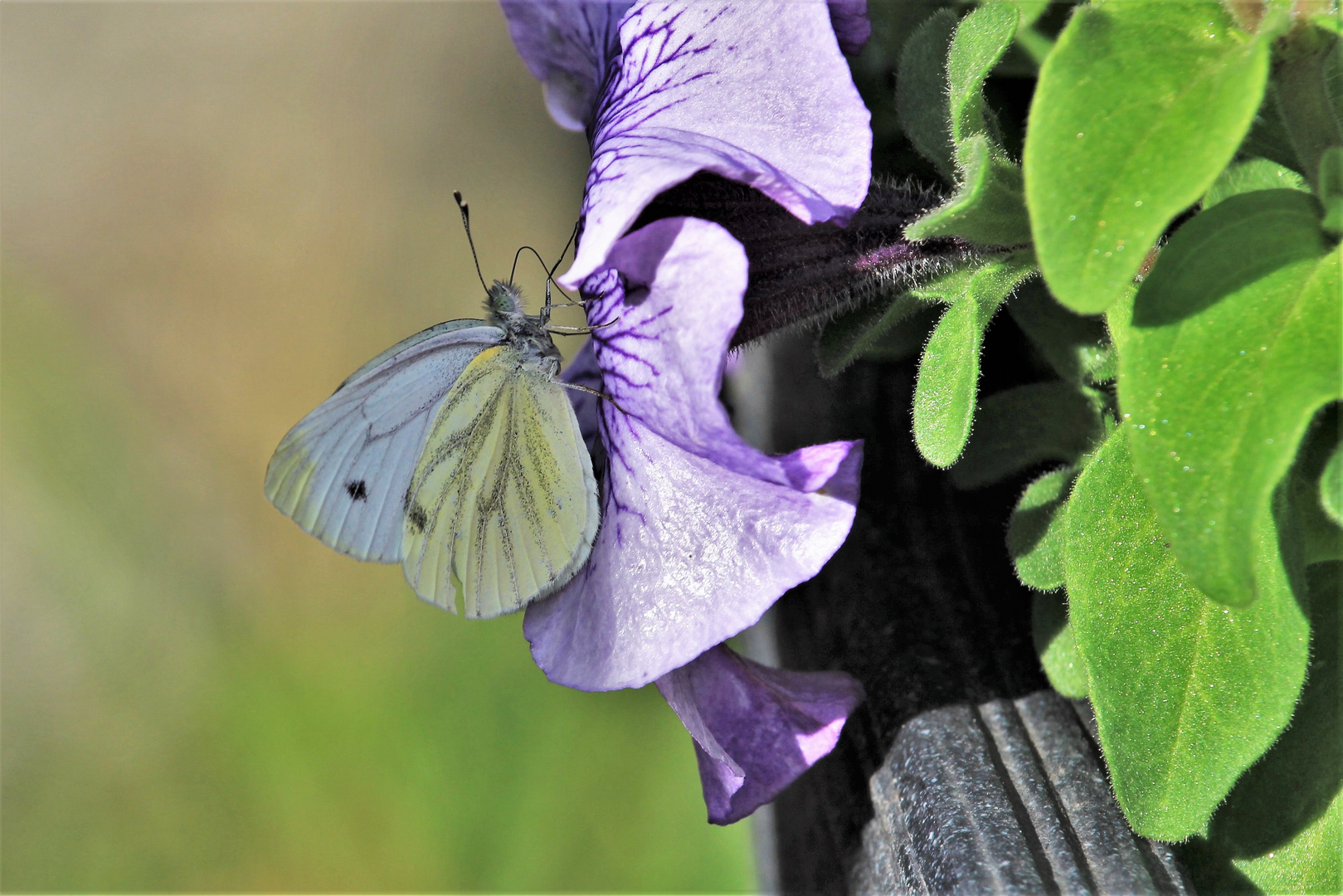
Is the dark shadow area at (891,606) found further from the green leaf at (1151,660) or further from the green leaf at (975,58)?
the green leaf at (975,58)

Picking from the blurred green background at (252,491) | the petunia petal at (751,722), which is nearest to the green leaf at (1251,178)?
the petunia petal at (751,722)

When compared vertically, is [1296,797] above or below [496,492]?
below

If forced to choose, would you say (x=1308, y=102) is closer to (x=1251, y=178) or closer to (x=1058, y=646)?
(x=1251, y=178)

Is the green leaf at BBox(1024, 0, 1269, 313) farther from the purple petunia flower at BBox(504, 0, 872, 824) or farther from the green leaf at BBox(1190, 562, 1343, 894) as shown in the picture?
the green leaf at BBox(1190, 562, 1343, 894)

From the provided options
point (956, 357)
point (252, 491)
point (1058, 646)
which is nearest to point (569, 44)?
point (956, 357)

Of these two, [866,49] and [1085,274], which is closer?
[1085,274]

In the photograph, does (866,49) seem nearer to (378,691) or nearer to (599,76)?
(599,76)

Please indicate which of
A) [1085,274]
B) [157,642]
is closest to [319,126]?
[157,642]
